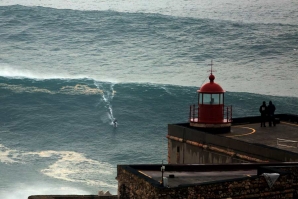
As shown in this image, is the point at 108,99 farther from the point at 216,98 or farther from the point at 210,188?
the point at 210,188

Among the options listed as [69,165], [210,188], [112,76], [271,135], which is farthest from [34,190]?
[112,76]

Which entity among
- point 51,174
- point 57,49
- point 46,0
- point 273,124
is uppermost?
point 46,0

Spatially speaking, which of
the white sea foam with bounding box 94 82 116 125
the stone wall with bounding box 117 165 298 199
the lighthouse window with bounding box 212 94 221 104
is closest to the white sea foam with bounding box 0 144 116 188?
the white sea foam with bounding box 94 82 116 125

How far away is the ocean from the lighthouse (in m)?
9.84

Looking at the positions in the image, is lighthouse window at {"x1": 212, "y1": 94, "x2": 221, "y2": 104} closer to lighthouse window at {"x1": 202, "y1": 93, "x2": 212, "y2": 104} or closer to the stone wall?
lighthouse window at {"x1": 202, "y1": 93, "x2": 212, "y2": 104}

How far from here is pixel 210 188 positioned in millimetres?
20828

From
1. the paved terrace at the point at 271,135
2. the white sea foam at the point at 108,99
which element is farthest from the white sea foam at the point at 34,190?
the white sea foam at the point at 108,99

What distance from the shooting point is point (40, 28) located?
101000 millimetres

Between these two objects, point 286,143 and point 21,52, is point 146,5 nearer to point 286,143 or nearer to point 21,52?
point 21,52

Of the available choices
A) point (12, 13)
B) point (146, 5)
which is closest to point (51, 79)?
point (12, 13)

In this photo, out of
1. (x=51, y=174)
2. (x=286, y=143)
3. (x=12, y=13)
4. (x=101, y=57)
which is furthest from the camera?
(x=12, y=13)

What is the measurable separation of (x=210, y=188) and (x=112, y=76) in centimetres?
6185

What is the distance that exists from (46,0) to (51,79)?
135ft

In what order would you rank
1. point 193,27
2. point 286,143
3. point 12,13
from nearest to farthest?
point 286,143 < point 193,27 < point 12,13
